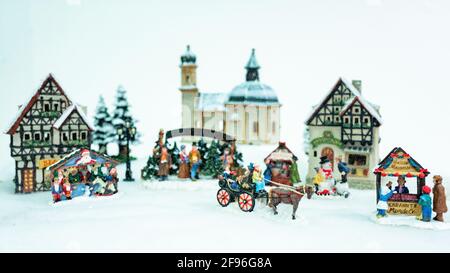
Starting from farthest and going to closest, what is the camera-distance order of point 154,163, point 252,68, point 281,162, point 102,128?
1. point 252,68
2. point 102,128
3. point 154,163
4. point 281,162

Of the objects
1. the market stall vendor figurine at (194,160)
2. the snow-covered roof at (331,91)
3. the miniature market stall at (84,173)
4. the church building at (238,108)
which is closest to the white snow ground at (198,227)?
the miniature market stall at (84,173)

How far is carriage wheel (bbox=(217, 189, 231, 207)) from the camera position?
658 inches

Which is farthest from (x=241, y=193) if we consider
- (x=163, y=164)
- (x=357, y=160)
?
(x=357, y=160)

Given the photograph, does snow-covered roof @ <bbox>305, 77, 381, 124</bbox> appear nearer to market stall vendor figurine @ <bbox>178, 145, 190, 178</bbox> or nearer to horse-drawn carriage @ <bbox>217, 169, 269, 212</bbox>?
market stall vendor figurine @ <bbox>178, 145, 190, 178</bbox>

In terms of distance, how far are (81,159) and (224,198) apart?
17.7 feet

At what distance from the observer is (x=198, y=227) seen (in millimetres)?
14477

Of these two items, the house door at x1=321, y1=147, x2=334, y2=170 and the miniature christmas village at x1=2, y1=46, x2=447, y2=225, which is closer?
the miniature christmas village at x1=2, y1=46, x2=447, y2=225

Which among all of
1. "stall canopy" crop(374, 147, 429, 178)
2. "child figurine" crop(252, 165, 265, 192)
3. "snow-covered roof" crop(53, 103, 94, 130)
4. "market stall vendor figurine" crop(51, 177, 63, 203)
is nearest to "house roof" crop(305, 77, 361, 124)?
"stall canopy" crop(374, 147, 429, 178)

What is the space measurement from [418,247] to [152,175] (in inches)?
439

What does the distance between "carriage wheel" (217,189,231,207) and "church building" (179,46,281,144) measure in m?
11.6

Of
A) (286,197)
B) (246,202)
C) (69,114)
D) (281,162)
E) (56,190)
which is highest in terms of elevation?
(69,114)

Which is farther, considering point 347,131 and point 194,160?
point 347,131

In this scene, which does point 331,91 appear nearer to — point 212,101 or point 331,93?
point 331,93
